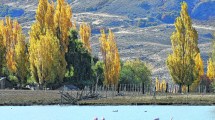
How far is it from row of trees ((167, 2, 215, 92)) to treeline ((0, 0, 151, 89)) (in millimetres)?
10531

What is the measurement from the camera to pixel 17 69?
10288 centimetres

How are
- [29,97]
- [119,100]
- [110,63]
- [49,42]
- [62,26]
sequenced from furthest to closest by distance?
[110,63] → [62,26] → [49,42] → [29,97] → [119,100]

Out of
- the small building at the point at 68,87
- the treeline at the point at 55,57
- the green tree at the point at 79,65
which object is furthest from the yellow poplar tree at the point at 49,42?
the green tree at the point at 79,65

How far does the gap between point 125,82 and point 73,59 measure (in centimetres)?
1354

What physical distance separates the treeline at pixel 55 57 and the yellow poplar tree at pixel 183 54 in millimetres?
10512

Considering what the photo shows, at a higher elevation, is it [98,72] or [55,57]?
[55,57]

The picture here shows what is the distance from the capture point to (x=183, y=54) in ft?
310

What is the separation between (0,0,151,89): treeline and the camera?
9712 centimetres

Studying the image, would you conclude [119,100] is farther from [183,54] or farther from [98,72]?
[98,72]
